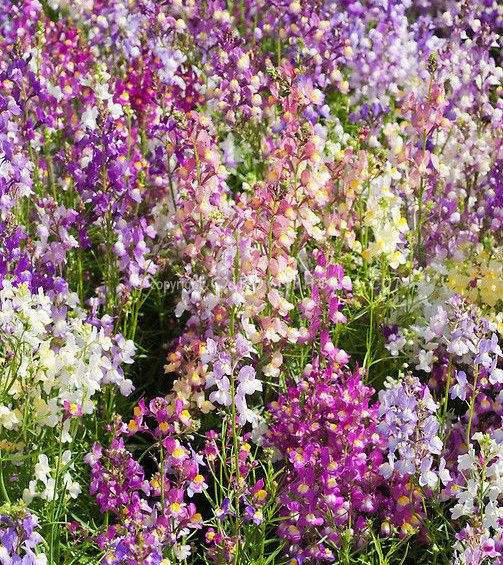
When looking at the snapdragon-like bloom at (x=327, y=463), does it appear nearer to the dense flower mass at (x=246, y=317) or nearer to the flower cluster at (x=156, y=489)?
the dense flower mass at (x=246, y=317)

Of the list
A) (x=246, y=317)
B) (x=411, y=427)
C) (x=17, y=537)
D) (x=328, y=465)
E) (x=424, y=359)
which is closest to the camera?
(x=17, y=537)

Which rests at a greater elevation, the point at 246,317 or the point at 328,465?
the point at 246,317

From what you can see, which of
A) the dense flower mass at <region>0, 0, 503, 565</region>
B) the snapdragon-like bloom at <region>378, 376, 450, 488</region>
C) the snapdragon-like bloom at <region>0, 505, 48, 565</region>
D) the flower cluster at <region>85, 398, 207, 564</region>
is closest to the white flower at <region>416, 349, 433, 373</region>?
the dense flower mass at <region>0, 0, 503, 565</region>

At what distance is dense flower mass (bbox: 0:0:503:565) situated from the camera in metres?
3.08

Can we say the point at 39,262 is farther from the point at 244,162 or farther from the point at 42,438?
the point at 244,162

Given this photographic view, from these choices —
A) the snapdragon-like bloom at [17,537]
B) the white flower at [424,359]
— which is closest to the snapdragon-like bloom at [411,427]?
the white flower at [424,359]

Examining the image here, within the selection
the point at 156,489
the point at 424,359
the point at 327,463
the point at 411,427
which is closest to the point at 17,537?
the point at 156,489

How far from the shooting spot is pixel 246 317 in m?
3.41

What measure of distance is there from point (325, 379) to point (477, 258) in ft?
2.87

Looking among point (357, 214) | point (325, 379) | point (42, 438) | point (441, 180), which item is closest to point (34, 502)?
point (42, 438)

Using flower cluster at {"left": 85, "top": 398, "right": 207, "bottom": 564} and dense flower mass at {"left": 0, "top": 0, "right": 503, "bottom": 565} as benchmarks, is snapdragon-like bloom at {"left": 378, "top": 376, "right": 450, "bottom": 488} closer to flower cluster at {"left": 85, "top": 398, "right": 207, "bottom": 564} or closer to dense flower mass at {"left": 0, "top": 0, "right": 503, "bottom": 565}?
dense flower mass at {"left": 0, "top": 0, "right": 503, "bottom": 565}

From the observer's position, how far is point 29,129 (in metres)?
3.91

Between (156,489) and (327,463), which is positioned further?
(327,463)

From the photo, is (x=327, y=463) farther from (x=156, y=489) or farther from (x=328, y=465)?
(x=156, y=489)
